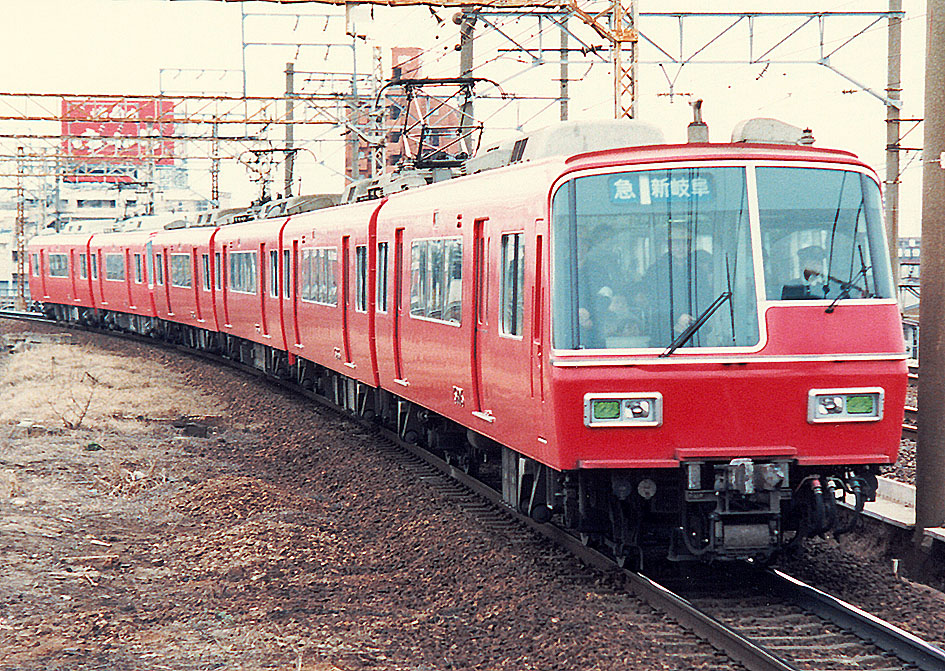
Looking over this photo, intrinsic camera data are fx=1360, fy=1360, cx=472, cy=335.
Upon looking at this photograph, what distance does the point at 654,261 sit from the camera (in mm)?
7676

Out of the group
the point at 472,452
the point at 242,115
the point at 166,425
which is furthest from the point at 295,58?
the point at 472,452

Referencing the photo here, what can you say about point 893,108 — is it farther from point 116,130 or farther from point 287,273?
point 116,130

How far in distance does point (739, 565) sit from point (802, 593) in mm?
905

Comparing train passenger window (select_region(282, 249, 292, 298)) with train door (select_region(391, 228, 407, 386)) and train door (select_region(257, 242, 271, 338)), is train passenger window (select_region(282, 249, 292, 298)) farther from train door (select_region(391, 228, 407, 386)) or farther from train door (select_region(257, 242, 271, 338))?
train door (select_region(391, 228, 407, 386))

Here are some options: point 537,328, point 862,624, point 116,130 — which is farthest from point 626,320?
point 116,130

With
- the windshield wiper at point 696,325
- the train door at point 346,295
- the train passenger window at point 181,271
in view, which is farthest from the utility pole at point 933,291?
the train passenger window at point 181,271

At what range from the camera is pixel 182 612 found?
25.0 feet

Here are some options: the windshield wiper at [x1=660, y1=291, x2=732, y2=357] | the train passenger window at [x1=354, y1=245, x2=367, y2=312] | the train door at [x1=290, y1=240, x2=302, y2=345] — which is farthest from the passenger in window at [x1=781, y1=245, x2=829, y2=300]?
the train door at [x1=290, y1=240, x2=302, y2=345]

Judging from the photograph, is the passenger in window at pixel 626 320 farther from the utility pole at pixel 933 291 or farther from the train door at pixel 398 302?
the train door at pixel 398 302

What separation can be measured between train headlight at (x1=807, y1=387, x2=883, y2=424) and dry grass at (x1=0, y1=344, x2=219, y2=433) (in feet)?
32.4

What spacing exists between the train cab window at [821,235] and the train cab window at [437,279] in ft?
9.98

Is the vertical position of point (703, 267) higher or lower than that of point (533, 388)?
higher

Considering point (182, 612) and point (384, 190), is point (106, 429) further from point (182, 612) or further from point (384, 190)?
point (182, 612)

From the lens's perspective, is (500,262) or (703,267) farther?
(500,262)
